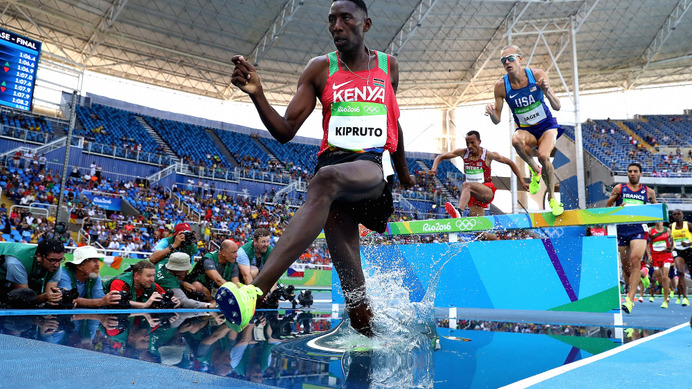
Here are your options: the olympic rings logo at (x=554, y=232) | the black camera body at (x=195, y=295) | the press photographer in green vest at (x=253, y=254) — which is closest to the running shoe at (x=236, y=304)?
the press photographer in green vest at (x=253, y=254)

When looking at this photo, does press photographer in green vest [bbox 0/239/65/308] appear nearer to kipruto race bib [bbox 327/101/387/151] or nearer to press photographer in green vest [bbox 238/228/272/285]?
press photographer in green vest [bbox 238/228/272/285]

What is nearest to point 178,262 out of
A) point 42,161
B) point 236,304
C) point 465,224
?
point 465,224

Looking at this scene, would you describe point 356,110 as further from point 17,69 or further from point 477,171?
point 17,69

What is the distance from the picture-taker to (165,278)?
18.8 ft

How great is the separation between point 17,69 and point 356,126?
37.8 feet

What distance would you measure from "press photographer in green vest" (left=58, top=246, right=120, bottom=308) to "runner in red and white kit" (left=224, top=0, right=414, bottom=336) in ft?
9.59

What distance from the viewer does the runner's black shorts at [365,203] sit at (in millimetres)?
2453

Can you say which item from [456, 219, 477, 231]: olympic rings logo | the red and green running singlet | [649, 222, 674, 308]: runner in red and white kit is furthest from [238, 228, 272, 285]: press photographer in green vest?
[649, 222, 674, 308]: runner in red and white kit

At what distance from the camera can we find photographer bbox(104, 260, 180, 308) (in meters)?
5.13

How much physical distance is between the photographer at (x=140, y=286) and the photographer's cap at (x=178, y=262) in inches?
7.2

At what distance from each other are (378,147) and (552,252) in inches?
129

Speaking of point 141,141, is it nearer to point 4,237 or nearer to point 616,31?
point 4,237

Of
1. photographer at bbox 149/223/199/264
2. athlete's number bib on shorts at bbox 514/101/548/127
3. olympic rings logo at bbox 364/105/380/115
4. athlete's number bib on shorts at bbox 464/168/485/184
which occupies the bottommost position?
photographer at bbox 149/223/199/264

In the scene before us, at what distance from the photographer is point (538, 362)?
2596 mm
